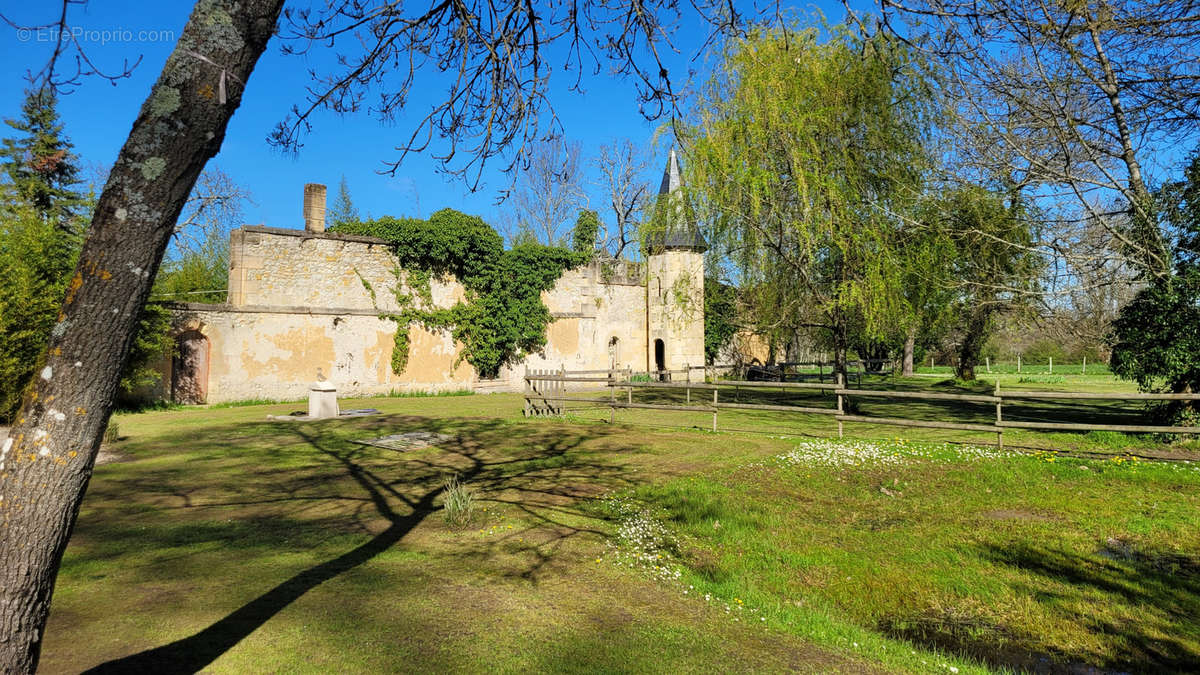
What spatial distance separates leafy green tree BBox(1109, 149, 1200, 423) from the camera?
10.7m

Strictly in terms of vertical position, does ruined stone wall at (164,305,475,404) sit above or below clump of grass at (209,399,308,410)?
above

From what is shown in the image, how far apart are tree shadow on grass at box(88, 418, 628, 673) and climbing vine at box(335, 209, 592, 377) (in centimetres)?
877

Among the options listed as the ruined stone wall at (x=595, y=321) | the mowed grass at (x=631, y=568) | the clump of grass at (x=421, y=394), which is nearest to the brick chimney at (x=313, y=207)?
the clump of grass at (x=421, y=394)

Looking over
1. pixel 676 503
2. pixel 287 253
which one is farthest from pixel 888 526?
pixel 287 253

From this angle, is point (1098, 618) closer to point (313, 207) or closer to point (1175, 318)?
point (1175, 318)

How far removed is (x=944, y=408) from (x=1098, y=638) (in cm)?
1554

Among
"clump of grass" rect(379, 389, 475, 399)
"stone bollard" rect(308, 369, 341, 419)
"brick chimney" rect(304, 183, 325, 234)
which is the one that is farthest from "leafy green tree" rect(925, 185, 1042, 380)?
"brick chimney" rect(304, 183, 325, 234)

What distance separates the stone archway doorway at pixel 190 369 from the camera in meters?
17.2

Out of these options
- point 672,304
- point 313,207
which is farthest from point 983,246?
point 313,207

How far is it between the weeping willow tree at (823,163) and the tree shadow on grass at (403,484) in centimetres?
637

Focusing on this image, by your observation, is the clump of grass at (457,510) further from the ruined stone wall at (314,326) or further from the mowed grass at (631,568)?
the ruined stone wall at (314,326)

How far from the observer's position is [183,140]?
88.3 inches

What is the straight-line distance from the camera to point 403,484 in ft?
25.5

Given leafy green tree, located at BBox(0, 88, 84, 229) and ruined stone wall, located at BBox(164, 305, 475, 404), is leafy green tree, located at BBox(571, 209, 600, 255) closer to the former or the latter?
ruined stone wall, located at BBox(164, 305, 475, 404)
